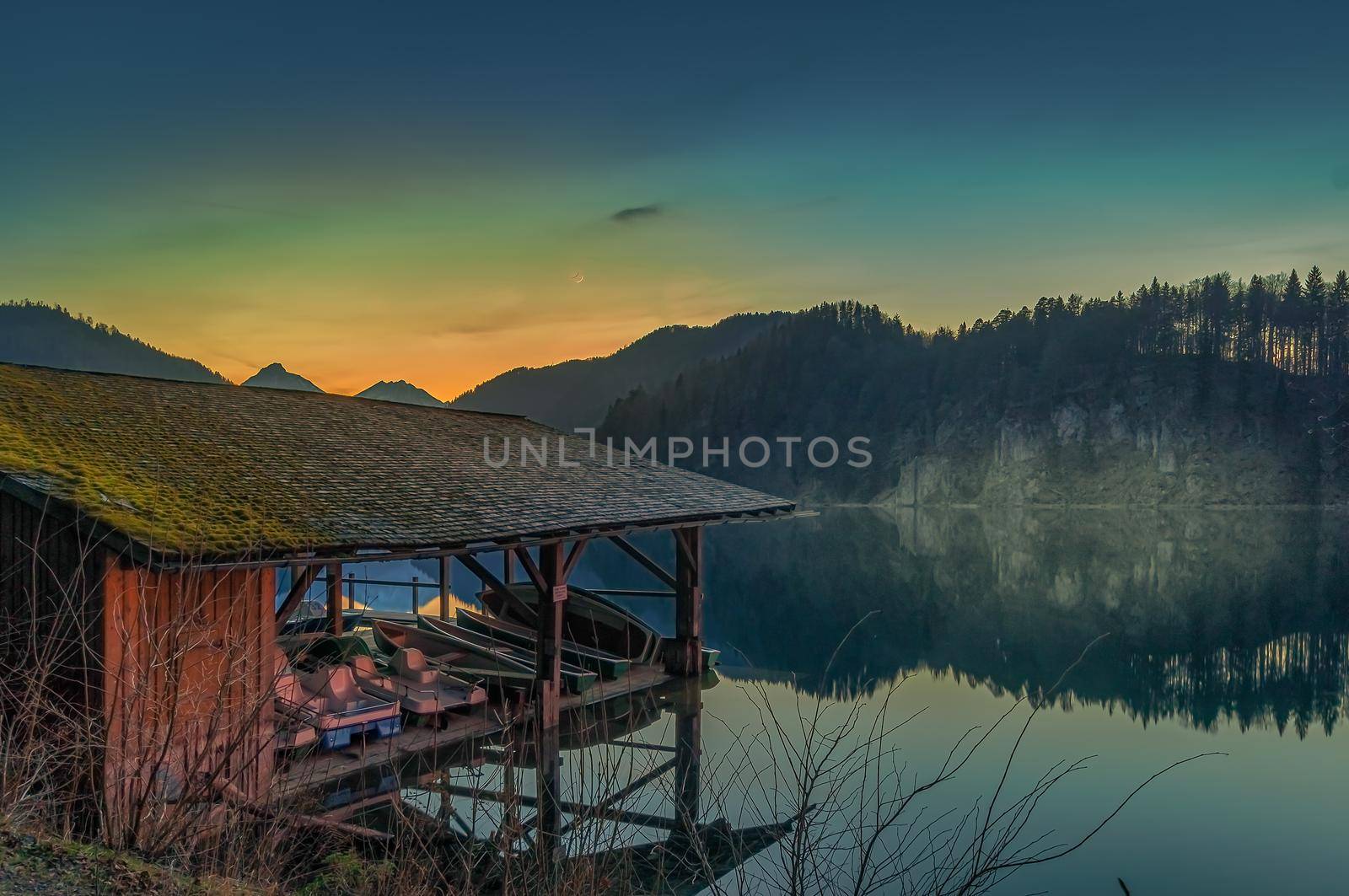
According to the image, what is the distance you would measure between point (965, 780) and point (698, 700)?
4.45 meters

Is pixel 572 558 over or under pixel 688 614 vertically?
over

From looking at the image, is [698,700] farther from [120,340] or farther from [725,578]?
[120,340]

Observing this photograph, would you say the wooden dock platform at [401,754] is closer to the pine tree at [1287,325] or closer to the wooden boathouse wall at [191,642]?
the wooden boathouse wall at [191,642]

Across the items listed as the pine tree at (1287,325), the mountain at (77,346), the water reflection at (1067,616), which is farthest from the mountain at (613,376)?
the water reflection at (1067,616)

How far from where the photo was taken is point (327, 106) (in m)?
20.6

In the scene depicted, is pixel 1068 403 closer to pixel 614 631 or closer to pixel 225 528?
pixel 614 631

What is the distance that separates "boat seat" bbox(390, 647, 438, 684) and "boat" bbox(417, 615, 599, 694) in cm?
90

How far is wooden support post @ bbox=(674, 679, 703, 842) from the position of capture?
1052cm

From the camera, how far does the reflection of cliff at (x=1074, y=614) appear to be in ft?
63.0

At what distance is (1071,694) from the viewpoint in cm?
1836

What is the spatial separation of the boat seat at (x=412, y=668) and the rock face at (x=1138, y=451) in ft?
293

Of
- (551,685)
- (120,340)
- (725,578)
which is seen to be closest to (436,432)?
(551,685)

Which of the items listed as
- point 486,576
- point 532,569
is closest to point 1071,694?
point 532,569

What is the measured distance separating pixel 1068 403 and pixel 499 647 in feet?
309
